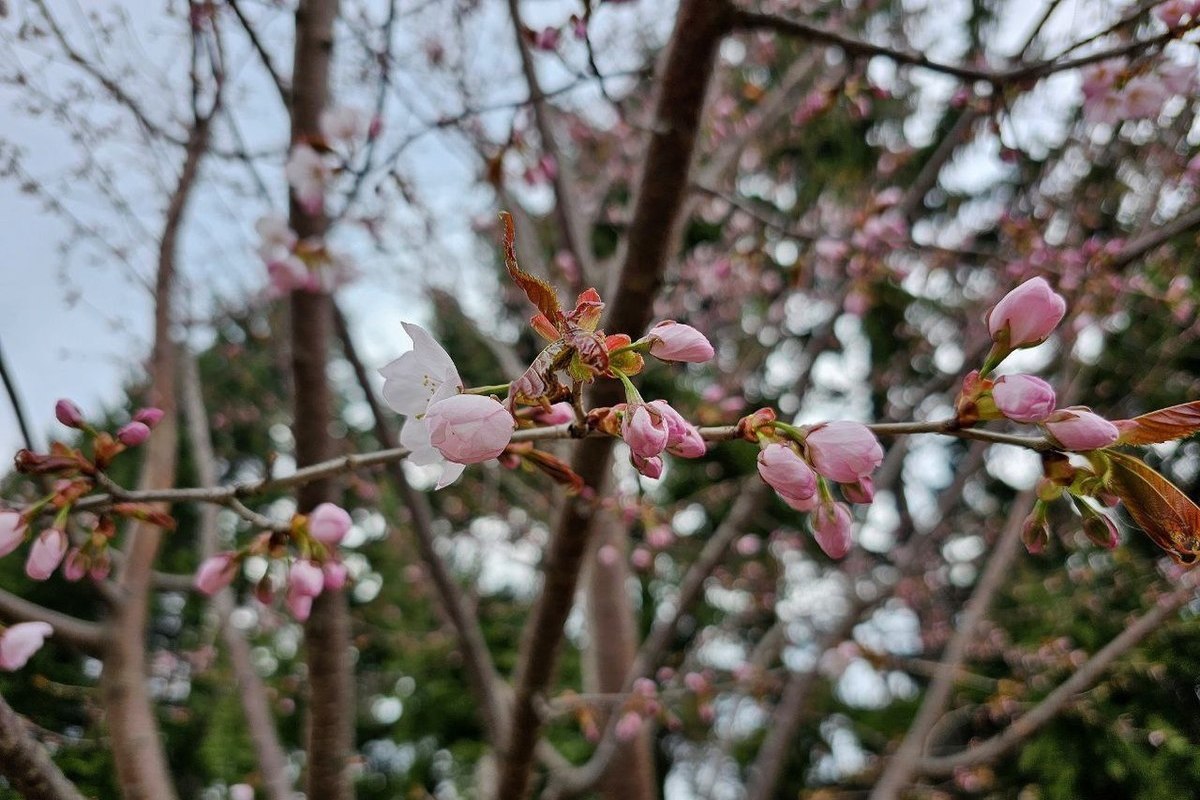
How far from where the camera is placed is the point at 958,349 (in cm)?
366

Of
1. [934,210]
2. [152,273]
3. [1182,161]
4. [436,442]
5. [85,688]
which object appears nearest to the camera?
[436,442]

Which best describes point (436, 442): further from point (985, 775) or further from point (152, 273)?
point (985, 775)

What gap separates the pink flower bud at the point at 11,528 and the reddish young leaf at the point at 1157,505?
3.14 ft

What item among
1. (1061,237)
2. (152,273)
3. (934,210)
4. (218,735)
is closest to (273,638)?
(218,735)

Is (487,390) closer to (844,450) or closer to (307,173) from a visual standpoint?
(844,450)

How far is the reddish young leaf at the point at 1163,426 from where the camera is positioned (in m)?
0.54

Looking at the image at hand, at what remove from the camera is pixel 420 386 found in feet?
2.27

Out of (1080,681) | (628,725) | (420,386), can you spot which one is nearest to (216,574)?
(420,386)

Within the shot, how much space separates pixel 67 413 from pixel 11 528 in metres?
0.14

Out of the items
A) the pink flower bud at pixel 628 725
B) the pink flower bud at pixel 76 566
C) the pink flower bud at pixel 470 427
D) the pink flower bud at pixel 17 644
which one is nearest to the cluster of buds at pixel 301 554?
the pink flower bud at pixel 76 566

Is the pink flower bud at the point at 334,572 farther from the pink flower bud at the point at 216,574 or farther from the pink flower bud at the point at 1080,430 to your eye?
the pink flower bud at the point at 1080,430

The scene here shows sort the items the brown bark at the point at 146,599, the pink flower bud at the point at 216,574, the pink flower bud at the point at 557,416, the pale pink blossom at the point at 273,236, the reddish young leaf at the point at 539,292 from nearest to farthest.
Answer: the reddish young leaf at the point at 539,292 → the pink flower bud at the point at 557,416 → the pink flower bud at the point at 216,574 → the brown bark at the point at 146,599 → the pale pink blossom at the point at 273,236

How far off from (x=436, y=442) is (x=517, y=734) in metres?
1.29

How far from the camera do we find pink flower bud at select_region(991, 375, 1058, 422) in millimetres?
549
